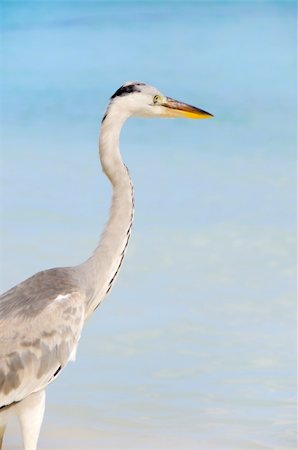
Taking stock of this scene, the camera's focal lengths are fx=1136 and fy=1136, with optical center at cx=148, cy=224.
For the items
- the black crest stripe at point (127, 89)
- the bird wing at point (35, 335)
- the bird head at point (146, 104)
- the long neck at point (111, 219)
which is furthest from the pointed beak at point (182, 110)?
the bird wing at point (35, 335)

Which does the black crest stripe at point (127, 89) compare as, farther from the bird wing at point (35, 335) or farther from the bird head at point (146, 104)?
the bird wing at point (35, 335)

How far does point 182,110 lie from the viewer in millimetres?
5113

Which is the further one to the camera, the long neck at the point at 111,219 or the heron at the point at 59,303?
the long neck at the point at 111,219

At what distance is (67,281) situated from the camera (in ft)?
15.4

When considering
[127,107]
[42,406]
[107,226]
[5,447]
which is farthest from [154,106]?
[5,447]

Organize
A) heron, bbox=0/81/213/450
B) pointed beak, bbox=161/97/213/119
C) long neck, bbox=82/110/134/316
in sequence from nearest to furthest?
heron, bbox=0/81/213/450 < long neck, bbox=82/110/134/316 < pointed beak, bbox=161/97/213/119

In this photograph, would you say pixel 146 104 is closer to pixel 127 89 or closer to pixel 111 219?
pixel 127 89

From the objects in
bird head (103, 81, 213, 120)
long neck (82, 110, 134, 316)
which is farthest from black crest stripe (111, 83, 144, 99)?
long neck (82, 110, 134, 316)

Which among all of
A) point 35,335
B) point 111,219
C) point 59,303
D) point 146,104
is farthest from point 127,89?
point 35,335

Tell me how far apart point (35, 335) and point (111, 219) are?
0.63m

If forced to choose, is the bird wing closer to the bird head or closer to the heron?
the heron

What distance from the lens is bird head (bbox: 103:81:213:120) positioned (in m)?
4.90

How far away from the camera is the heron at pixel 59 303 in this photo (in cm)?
450

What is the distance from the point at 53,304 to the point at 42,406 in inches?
16.0
